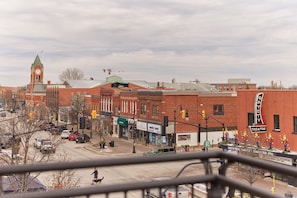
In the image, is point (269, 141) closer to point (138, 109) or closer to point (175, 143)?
point (175, 143)

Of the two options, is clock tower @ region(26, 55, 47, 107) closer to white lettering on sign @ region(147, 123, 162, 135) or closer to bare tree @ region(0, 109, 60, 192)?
white lettering on sign @ region(147, 123, 162, 135)

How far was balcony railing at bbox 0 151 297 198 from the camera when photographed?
8.33 feet

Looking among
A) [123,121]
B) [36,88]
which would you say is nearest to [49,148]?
[123,121]

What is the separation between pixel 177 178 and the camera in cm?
302

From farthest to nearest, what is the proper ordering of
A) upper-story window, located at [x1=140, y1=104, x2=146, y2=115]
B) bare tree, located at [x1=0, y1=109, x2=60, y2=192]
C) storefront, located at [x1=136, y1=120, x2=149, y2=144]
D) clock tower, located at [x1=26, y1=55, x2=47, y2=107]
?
clock tower, located at [x1=26, y1=55, x2=47, y2=107], upper-story window, located at [x1=140, y1=104, x2=146, y2=115], storefront, located at [x1=136, y1=120, x2=149, y2=144], bare tree, located at [x1=0, y1=109, x2=60, y2=192]

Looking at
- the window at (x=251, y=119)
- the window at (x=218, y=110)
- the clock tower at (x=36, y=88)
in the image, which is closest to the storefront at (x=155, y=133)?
the window at (x=218, y=110)

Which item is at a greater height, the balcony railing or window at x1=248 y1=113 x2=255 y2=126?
the balcony railing

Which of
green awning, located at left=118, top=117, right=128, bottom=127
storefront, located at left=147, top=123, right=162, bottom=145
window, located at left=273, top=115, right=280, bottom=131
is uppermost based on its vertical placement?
window, located at left=273, top=115, right=280, bottom=131

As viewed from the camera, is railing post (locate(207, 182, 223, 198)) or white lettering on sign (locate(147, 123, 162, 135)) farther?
white lettering on sign (locate(147, 123, 162, 135))

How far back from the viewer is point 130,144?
142 feet

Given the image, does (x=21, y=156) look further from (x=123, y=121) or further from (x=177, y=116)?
(x=123, y=121)

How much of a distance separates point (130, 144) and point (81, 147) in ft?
20.4

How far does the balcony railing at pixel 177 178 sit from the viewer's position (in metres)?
2.54

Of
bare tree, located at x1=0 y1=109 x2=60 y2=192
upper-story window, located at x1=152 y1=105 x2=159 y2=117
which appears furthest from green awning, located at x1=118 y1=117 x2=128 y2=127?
bare tree, located at x1=0 y1=109 x2=60 y2=192
